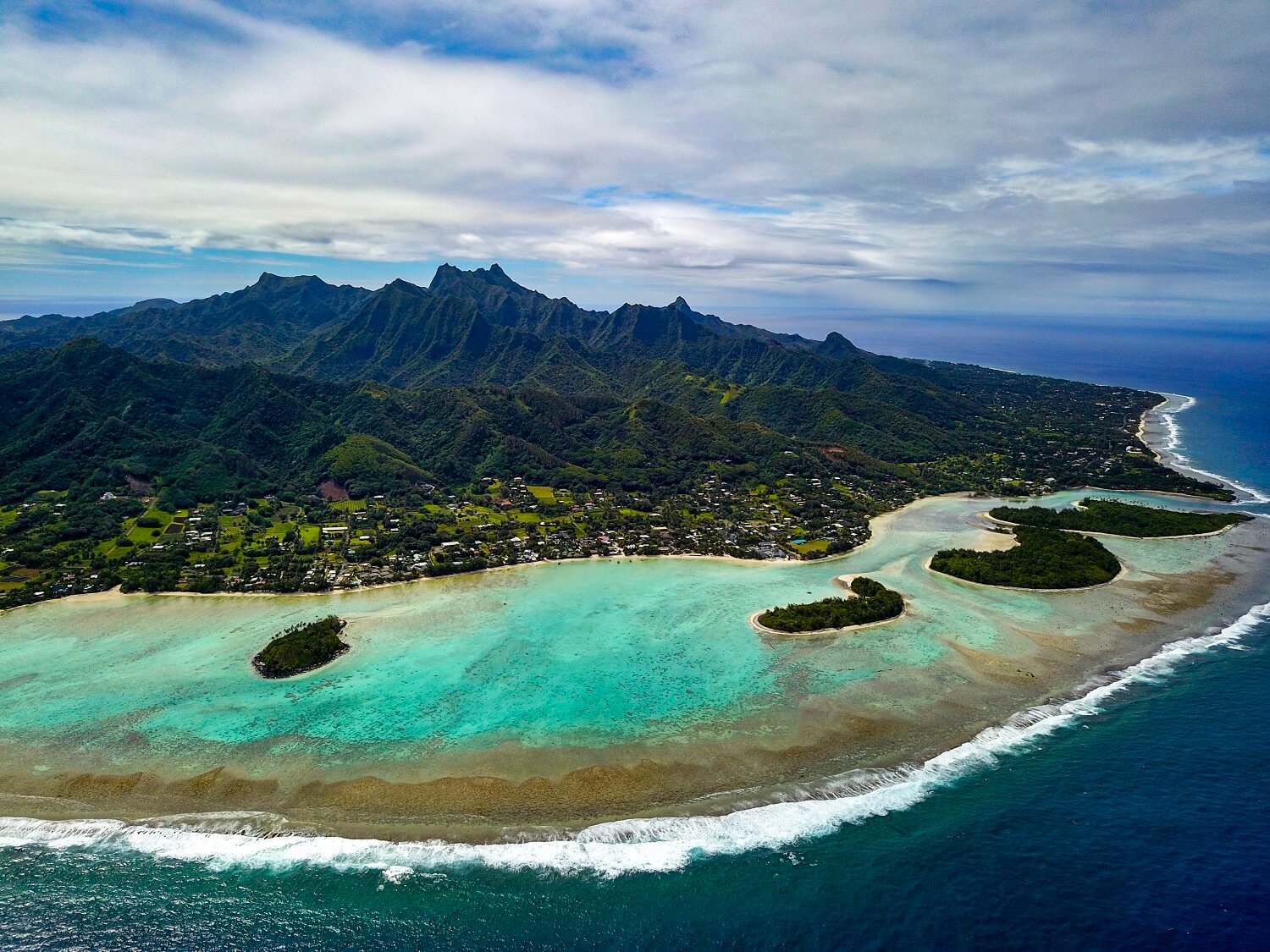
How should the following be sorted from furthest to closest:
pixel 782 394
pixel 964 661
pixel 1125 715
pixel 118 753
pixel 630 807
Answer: pixel 782 394 < pixel 964 661 < pixel 1125 715 < pixel 118 753 < pixel 630 807

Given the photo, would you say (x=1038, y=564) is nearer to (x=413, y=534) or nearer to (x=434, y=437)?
(x=413, y=534)

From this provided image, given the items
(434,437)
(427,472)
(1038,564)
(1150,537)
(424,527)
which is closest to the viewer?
(1038,564)

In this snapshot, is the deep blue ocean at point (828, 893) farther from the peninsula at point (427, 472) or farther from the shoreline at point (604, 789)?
the peninsula at point (427, 472)

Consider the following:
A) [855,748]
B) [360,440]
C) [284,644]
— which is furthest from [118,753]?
[360,440]

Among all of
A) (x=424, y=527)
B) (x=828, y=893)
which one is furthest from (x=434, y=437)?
(x=828, y=893)

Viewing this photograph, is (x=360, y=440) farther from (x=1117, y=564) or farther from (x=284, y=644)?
(x=1117, y=564)

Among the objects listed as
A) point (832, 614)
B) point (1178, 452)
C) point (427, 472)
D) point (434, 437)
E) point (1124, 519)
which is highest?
point (1178, 452)

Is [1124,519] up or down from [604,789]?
up
